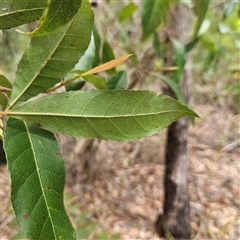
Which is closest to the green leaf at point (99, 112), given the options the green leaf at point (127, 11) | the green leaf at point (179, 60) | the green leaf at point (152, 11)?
the green leaf at point (152, 11)

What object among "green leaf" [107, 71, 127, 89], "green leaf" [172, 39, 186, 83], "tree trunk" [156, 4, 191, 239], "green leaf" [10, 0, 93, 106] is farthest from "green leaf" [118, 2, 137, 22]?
"green leaf" [10, 0, 93, 106]

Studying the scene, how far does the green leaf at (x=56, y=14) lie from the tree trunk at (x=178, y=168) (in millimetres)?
1150

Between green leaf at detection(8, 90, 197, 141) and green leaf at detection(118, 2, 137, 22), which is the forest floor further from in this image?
green leaf at detection(8, 90, 197, 141)

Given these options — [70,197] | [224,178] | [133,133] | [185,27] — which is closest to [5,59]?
[70,197]

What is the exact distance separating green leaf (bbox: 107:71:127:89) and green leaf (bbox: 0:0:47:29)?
0.39 m

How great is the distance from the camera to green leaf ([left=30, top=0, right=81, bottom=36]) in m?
0.20

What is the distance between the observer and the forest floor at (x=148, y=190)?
162cm

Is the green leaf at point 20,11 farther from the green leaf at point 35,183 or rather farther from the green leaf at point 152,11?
the green leaf at point 152,11

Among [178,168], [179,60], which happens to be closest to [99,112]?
[179,60]

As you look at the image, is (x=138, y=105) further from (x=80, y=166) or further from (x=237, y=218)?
(x=80, y=166)

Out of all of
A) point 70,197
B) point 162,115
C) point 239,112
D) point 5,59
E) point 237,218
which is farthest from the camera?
point 239,112

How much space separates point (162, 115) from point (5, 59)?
3.03 m

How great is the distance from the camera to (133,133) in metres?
0.31

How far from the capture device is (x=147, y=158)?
103 inches
